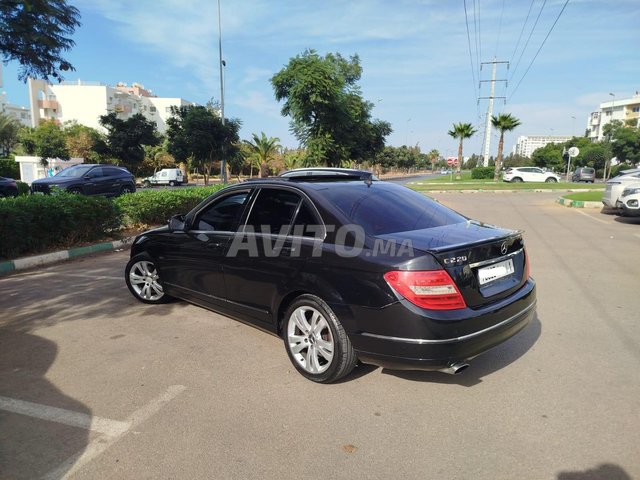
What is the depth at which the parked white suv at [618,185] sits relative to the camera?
12.4 metres

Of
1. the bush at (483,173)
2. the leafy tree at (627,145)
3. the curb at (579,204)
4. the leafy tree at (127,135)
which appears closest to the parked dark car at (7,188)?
the leafy tree at (127,135)

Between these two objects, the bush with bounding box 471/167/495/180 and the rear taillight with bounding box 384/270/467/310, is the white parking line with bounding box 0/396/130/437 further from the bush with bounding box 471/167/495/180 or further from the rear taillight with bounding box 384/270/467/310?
the bush with bounding box 471/167/495/180

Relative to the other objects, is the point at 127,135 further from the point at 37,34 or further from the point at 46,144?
the point at 37,34

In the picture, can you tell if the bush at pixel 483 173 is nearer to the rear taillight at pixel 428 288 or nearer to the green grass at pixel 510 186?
the green grass at pixel 510 186

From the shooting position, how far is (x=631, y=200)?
1154 cm

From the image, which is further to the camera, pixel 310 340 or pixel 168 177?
pixel 168 177

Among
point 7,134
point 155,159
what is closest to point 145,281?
point 155,159

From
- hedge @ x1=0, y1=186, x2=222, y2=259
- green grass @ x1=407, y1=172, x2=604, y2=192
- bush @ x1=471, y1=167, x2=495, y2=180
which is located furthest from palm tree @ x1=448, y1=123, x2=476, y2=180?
hedge @ x1=0, y1=186, x2=222, y2=259

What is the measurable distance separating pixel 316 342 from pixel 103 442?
154 centimetres

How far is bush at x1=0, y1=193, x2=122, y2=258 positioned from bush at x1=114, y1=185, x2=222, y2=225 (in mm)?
653

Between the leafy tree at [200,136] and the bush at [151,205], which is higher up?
the leafy tree at [200,136]

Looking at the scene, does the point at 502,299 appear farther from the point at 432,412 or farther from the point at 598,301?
the point at 598,301

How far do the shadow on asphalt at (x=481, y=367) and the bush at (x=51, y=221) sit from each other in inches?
272

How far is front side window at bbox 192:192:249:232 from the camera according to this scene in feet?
13.8
